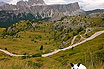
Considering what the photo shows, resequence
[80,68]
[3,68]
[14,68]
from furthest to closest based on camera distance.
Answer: [14,68], [3,68], [80,68]

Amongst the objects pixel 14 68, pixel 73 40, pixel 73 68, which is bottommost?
pixel 73 40

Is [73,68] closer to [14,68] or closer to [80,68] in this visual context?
[80,68]

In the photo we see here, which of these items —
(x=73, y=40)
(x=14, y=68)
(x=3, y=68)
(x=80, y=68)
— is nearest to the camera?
(x=80, y=68)

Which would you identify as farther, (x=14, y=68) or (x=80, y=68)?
(x=14, y=68)

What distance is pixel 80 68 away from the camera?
4359 millimetres

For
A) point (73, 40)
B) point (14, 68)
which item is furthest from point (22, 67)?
point (73, 40)

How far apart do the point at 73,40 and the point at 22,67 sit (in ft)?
424

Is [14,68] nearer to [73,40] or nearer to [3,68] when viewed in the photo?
[3,68]

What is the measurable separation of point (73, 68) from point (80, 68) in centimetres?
21

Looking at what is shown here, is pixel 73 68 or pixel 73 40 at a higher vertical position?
pixel 73 68

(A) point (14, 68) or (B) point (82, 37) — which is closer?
(A) point (14, 68)

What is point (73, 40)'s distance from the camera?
438ft

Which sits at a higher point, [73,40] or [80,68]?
[80,68]

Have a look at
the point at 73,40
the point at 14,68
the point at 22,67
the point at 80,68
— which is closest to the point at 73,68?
the point at 80,68
